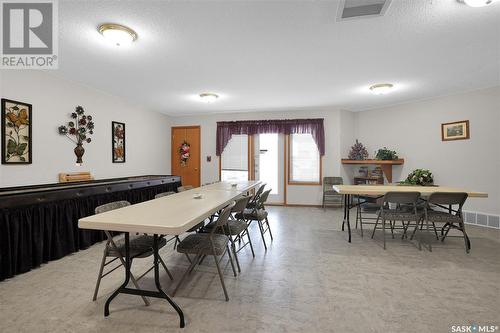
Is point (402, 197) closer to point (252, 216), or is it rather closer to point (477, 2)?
point (252, 216)

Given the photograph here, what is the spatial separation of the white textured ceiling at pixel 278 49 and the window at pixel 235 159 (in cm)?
196

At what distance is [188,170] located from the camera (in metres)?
6.84

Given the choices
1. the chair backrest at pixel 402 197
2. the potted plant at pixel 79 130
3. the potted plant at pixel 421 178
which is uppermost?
the potted plant at pixel 79 130

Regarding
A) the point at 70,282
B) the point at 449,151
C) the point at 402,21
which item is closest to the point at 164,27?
the point at 402,21

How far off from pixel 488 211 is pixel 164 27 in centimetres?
570

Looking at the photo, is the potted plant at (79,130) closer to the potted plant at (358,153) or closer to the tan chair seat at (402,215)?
the tan chair seat at (402,215)

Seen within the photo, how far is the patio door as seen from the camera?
20.8ft

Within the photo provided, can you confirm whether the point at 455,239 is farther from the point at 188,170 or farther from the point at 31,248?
the point at 188,170

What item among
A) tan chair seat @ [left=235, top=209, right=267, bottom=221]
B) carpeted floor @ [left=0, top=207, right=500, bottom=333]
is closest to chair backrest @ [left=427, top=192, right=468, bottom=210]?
carpeted floor @ [left=0, top=207, right=500, bottom=333]

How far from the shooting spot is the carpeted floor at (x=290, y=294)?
5.73 ft

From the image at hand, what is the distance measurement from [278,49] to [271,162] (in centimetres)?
380

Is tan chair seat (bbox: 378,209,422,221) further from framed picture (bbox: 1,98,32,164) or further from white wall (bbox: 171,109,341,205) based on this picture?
framed picture (bbox: 1,98,32,164)

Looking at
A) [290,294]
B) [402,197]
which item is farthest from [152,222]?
[402,197]

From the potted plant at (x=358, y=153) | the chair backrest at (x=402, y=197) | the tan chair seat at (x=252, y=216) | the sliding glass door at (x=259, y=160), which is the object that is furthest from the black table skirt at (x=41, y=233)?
the potted plant at (x=358, y=153)
